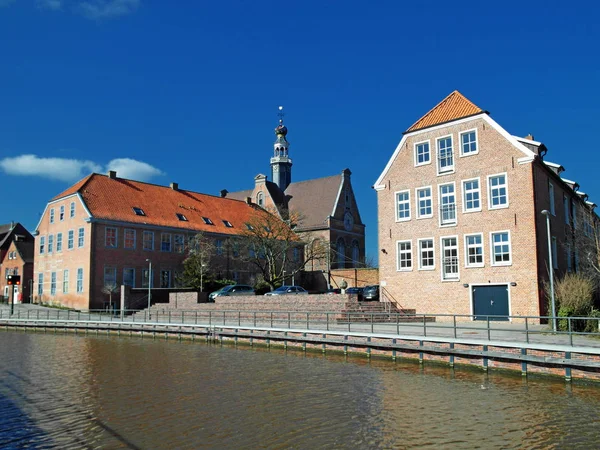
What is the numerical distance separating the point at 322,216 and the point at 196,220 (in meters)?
16.6

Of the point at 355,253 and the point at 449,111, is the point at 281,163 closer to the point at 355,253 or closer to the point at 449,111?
the point at 355,253

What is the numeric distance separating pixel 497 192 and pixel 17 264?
53988mm

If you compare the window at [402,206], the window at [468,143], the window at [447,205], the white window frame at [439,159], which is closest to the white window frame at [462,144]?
the window at [468,143]

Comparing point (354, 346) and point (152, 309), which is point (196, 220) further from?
point (354, 346)

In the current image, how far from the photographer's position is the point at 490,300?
3125 cm

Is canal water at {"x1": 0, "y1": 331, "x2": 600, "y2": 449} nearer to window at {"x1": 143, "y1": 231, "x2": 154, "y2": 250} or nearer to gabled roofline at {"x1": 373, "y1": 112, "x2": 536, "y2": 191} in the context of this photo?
gabled roofline at {"x1": 373, "y1": 112, "x2": 536, "y2": 191}

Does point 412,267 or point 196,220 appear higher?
point 196,220

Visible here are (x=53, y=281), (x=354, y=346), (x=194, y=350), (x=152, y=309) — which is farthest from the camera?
(x=53, y=281)

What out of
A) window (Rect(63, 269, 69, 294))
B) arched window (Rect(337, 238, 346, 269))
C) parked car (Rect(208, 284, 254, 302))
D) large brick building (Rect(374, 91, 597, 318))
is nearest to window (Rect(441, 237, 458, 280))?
large brick building (Rect(374, 91, 597, 318))

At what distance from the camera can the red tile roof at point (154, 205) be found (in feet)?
165

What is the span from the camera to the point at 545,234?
3186cm

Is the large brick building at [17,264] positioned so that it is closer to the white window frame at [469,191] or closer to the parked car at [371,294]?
the parked car at [371,294]

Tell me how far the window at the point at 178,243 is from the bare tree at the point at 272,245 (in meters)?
5.61

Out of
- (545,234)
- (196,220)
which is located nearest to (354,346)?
(545,234)
